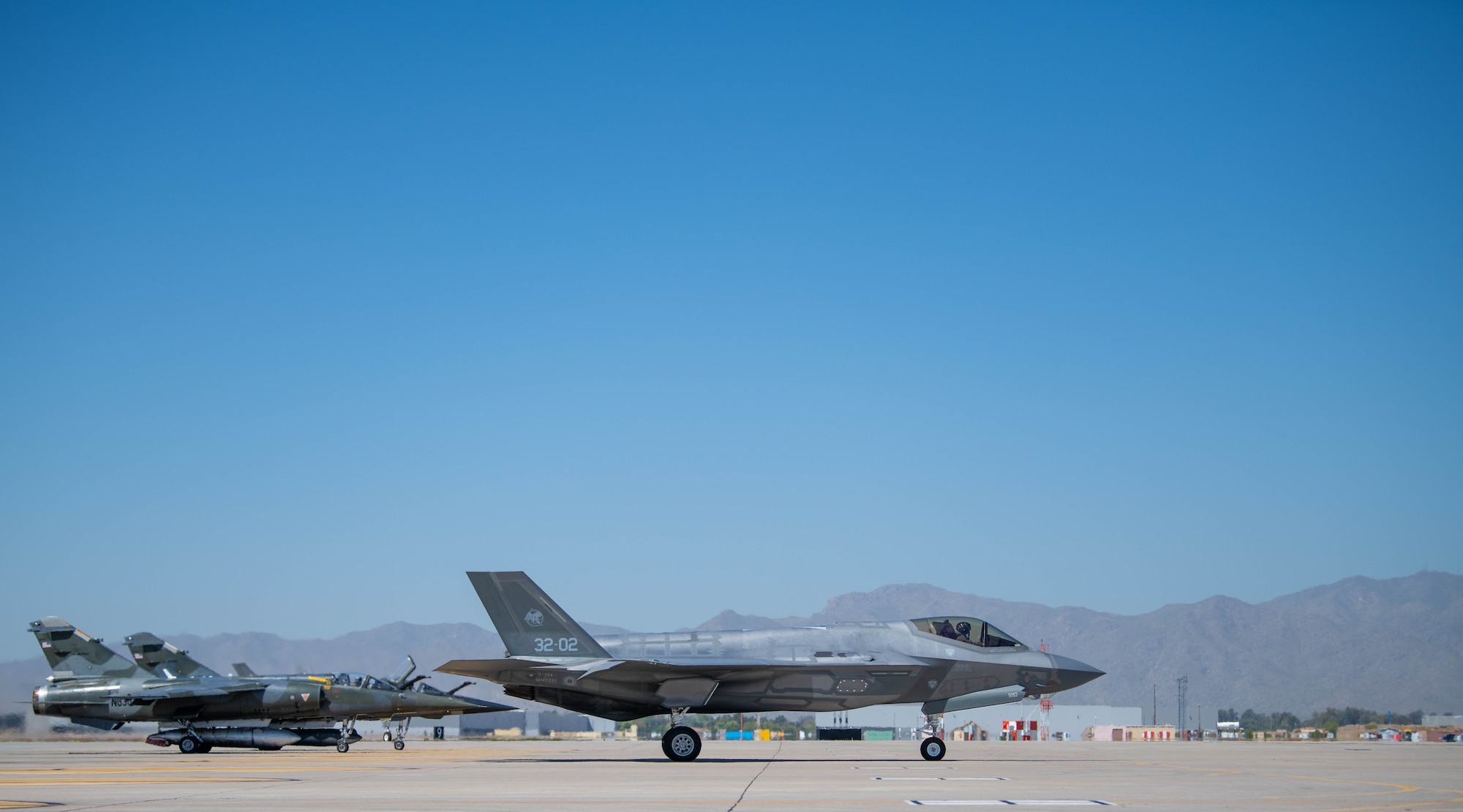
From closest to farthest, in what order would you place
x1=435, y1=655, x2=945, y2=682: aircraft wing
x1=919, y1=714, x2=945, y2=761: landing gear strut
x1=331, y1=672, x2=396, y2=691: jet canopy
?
x1=435, y1=655, x2=945, y2=682: aircraft wing < x1=919, y1=714, x2=945, y2=761: landing gear strut < x1=331, y1=672, x2=396, y2=691: jet canopy

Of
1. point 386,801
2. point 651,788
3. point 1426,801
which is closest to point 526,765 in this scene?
point 651,788

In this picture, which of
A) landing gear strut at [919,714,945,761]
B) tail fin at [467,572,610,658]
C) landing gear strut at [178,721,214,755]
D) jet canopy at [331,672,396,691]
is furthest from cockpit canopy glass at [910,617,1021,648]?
landing gear strut at [178,721,214,755]

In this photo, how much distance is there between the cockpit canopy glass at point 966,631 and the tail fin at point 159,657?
25857 mm

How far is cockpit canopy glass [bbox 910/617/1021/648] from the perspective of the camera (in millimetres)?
25312

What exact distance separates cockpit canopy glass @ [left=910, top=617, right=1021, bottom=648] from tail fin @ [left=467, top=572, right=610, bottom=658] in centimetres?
696

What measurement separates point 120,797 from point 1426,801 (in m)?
15.3

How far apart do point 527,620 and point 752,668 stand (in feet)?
15.8

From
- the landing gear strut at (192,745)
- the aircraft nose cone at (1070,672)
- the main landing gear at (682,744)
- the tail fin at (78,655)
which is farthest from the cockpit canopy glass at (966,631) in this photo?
the tail fin at (78,655)

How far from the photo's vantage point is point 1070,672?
25438 mm

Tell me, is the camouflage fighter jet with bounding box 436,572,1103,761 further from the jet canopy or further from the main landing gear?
the jet canopy

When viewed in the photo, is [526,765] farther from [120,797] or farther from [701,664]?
[120,797]

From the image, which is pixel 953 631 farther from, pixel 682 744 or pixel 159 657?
pixel 159 657

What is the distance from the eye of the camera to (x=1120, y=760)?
1016 inches

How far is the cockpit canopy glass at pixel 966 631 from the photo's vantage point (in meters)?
25.3
